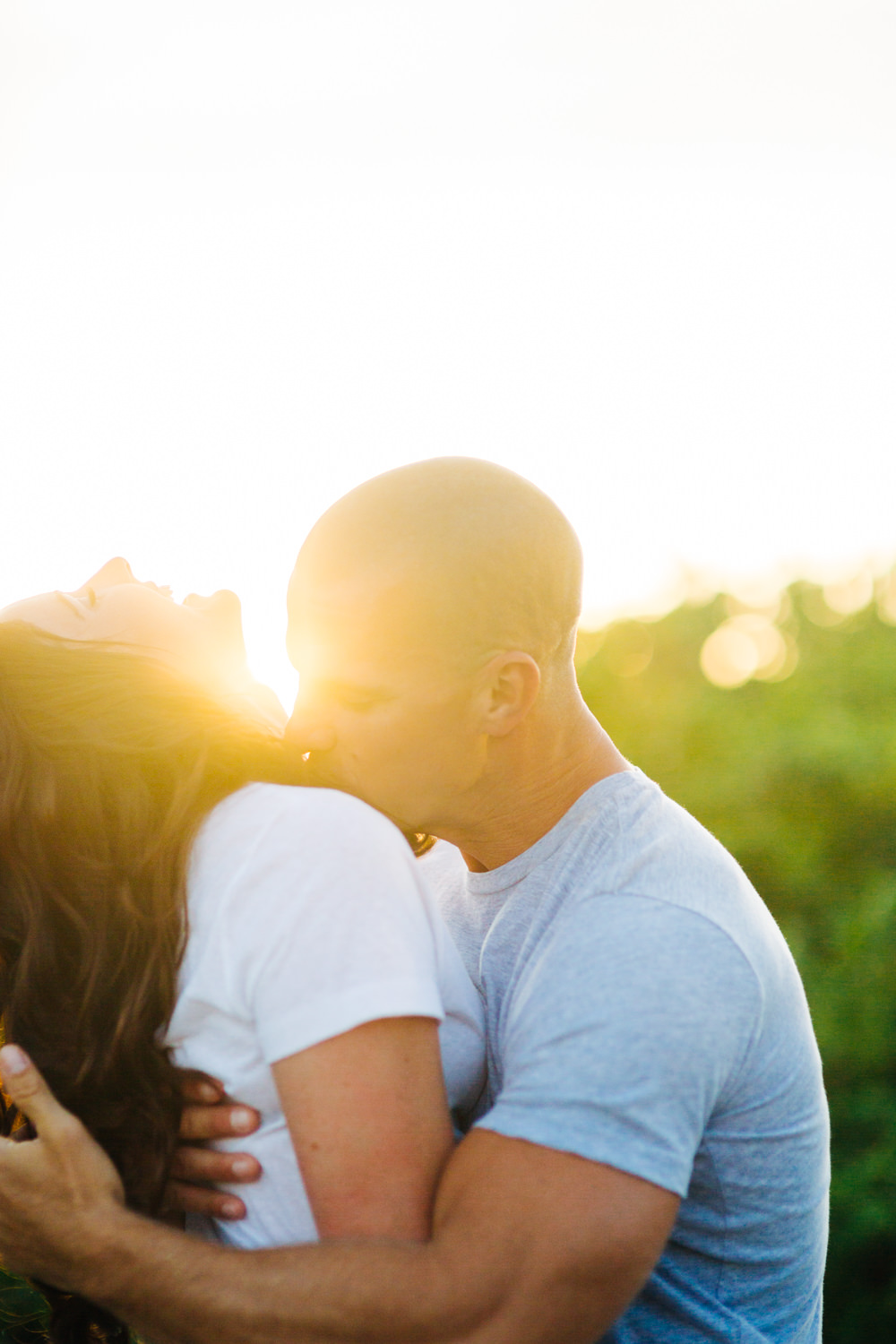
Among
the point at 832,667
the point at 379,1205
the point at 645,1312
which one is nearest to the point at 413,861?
the point at 379,1205

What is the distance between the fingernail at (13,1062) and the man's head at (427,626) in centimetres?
85

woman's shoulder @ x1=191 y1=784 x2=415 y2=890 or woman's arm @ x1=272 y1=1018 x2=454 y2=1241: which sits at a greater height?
woman's shoulder @ x1=191 y1=784 x2=415 y2=890

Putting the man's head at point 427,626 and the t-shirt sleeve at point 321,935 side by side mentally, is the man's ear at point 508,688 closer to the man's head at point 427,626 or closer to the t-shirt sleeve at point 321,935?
the man's head at point 427,626

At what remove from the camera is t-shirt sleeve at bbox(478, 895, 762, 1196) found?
171 cm

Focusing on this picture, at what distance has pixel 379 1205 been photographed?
5.46 ft

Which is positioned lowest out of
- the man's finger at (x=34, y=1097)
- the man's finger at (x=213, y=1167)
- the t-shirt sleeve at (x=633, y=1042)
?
the man's finger at (x=213, y=1167)

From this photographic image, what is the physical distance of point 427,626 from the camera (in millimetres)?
2402

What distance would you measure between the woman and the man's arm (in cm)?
7

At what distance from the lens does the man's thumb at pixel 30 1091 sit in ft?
6.23

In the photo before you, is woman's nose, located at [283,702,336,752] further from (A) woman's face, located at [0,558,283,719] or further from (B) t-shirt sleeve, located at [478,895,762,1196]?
(B) t-shirt sleeve, located at [478,895,762,1196]

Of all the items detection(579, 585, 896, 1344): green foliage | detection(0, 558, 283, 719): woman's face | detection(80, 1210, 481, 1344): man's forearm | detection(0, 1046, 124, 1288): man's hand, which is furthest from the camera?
detection(579, 585, 896, 1344): green foliage

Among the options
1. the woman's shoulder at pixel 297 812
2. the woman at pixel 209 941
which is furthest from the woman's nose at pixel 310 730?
the woman's shoulder at pixel 297 812

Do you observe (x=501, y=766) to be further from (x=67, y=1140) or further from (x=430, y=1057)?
(x=67, y=1140)

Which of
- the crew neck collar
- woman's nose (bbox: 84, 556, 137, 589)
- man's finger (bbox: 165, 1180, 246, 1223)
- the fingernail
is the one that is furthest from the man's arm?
woman's nose (bbox: 84, 556, 137, 589)
